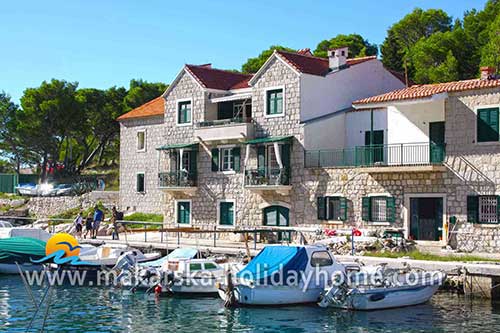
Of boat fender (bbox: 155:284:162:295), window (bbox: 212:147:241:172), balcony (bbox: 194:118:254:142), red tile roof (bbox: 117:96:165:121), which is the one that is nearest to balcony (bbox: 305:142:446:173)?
balcony (bbox: 194:118:254:142)

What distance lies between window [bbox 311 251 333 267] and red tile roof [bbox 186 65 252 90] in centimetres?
1866

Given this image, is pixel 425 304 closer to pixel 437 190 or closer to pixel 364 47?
pixel 437 190

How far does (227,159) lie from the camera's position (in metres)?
41.1

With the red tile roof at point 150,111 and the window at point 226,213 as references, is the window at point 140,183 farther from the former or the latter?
the window at point 226,213

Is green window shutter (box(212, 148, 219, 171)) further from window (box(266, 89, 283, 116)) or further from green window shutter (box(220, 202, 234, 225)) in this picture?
window (box(266, 89, 283, 116))

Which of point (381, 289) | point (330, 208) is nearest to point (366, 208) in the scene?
point (330, 208)

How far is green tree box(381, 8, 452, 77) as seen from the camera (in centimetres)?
6216

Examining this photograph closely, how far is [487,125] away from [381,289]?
1114 cm

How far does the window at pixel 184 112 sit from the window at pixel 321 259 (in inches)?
775

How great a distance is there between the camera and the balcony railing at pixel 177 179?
4212cm

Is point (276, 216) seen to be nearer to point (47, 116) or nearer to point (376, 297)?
point (376, 297)

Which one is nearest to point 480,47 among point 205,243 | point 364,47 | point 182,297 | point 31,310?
point 364,47

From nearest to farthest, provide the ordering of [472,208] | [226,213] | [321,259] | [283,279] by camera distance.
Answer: [283,279], [321,259], [472,208], [226,213]

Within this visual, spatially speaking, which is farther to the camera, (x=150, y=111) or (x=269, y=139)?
(x=150, y=111)
